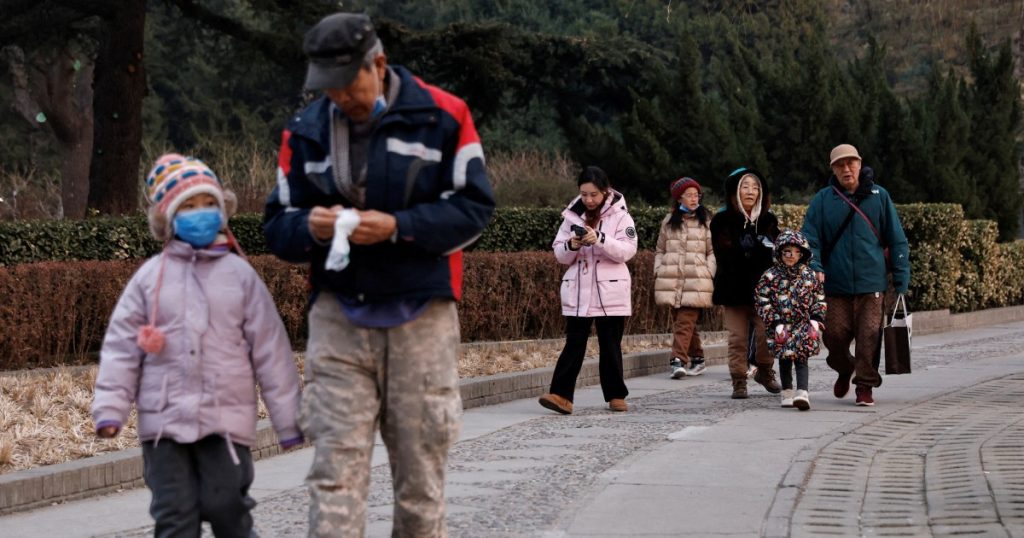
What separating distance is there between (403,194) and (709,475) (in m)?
3.92

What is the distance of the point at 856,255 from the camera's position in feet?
37.8

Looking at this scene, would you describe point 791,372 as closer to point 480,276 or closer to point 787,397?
point 787,397

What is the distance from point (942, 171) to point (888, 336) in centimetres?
1591

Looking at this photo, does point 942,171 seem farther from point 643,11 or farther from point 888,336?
point 643,11

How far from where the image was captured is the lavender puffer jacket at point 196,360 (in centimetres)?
511

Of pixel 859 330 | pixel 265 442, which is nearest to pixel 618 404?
pixel 859 330

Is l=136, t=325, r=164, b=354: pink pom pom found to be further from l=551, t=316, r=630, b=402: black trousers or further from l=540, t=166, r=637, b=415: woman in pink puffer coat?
l=551, t=316, r=630, b=402: black trousers

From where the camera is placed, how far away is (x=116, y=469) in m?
8.26

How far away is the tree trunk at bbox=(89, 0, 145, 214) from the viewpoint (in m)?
23.7

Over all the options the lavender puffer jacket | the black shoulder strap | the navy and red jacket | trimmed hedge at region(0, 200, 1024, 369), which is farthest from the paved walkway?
trimmed hedge at region(0, 200, 1024, 369)

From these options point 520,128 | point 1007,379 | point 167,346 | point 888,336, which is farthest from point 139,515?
point 520,128

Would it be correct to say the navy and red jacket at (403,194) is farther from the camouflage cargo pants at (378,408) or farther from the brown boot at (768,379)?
the brown boot at (768,379)

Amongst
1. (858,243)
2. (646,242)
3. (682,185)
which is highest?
(682,185)

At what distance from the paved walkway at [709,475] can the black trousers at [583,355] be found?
0.74ft
